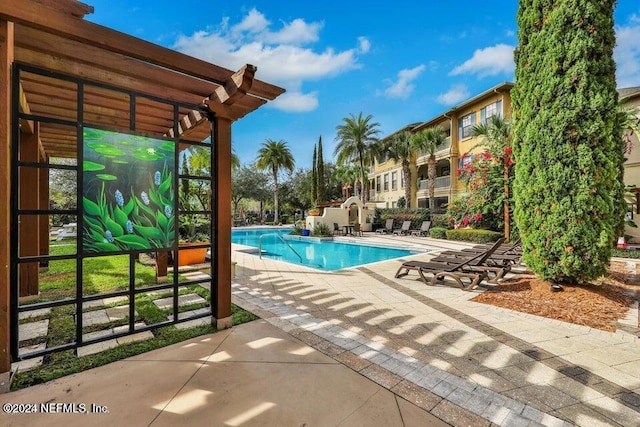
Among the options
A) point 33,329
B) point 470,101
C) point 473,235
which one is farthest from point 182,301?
point 470,101

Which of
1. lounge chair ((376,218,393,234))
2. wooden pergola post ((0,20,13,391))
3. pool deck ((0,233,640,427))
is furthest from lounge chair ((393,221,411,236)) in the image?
wooden pergola post ((0,20,13,391))

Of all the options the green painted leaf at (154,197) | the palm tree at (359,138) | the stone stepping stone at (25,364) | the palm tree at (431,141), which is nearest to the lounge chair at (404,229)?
the palm tree at (431,141)

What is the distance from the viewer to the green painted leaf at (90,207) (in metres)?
2.99

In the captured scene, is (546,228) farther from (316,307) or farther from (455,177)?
→ (455,177)

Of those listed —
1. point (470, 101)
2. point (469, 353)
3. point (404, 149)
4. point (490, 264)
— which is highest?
point (470, 101)

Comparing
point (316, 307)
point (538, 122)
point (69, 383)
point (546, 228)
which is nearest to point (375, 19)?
point (538, 122)

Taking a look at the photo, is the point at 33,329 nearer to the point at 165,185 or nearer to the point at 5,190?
the point at 5,190

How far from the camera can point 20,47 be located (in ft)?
8.67

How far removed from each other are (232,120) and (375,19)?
13.1 meters

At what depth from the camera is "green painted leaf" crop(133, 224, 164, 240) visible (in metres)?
3.36

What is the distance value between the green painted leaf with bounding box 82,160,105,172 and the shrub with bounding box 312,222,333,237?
15873 millimetres

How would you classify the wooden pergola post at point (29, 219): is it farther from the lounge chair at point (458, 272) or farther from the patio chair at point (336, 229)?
the patio chair at point (336, 229)

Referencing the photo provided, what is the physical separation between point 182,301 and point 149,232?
6.91ft

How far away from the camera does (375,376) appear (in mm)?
2715
